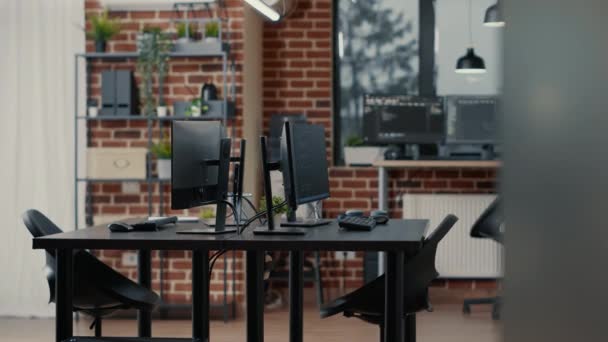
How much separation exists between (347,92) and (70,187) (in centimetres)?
236

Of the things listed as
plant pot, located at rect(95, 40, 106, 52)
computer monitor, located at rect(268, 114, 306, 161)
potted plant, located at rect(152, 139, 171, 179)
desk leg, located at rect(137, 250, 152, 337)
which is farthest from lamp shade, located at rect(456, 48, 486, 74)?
desk leg, located at rect(137, 250, 152, 337)

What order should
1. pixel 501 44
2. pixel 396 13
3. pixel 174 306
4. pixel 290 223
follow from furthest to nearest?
1. pixel 396 13
2. pixel 174 306
3. pixel 290 223
4. pixel 501 44

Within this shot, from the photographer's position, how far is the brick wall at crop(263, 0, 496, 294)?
6859 mm

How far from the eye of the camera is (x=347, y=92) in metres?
7.13

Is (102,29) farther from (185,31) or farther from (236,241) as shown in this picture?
(236,241)

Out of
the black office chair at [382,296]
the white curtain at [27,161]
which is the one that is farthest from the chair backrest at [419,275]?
the white curtain at [27,161]

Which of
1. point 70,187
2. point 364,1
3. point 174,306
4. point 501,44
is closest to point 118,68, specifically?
point 70,187

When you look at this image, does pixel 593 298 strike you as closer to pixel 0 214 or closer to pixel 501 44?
pixel 501 44

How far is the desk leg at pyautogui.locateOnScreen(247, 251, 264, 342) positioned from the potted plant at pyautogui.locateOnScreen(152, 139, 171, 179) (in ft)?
8.05

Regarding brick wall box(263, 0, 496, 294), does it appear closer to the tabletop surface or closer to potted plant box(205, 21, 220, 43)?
potted plant box(205, 21, 220, 43)

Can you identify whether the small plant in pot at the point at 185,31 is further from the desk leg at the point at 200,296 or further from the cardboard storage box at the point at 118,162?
the desk leg at the point at 200,296

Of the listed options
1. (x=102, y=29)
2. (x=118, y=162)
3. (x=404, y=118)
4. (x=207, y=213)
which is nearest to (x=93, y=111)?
(x=118, y=162)

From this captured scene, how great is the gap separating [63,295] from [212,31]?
9.68ft

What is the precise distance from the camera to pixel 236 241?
3.15 m
